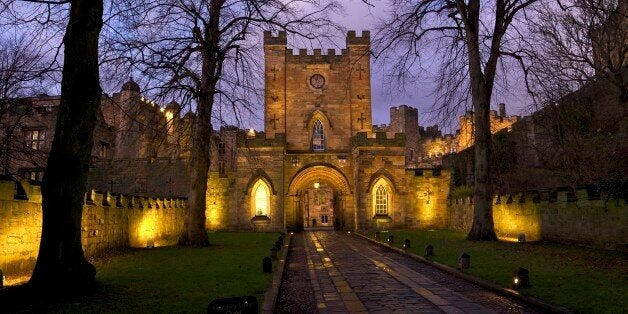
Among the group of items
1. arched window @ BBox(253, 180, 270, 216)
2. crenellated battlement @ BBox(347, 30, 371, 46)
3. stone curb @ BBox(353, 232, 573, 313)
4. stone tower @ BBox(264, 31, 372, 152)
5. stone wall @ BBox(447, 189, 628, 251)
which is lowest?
stone curb @ BBox(353, 232, 573, 313)

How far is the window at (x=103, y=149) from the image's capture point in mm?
44375

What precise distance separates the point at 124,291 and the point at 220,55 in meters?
10.7

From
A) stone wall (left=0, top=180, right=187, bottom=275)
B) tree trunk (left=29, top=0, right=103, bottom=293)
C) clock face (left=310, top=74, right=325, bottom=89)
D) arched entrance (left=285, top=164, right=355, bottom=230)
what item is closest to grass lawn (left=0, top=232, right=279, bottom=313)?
tree trunk (left=29, top=0, right=103, bottom=293)

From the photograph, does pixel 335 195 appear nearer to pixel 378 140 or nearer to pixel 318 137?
pixel 318 137

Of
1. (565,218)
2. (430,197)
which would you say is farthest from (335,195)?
(565,218)

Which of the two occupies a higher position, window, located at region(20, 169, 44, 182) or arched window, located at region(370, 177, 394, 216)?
window, located at region(20, 169, 44, 182)

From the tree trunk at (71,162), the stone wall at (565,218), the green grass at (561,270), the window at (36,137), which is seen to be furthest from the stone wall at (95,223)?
the window at (36,137)

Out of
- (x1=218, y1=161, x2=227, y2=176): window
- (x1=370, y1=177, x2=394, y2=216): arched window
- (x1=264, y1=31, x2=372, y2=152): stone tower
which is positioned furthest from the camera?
(x1=264, y1=31, x2=372, y2=152): stone tower

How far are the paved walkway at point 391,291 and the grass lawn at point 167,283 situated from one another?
1.00 meters

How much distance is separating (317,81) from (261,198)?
428 inches

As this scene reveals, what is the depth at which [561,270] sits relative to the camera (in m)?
10.9

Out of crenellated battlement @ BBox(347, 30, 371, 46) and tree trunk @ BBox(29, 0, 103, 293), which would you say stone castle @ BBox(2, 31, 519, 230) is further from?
tree trunk @ BBox(29, 0, 103, 293)

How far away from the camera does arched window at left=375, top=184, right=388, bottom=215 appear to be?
36312mm

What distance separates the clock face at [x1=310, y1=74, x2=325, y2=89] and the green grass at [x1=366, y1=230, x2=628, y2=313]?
981 inches
